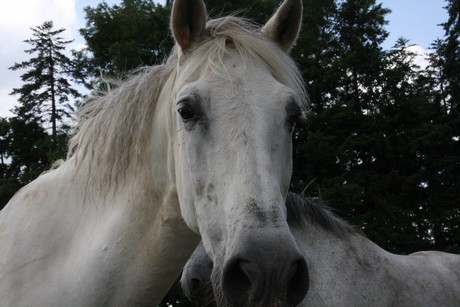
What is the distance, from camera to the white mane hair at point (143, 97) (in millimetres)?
2465

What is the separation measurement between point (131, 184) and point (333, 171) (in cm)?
1512

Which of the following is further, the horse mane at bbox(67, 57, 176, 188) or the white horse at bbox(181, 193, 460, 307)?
the white horse at bbox(181, 193, 460, 307)

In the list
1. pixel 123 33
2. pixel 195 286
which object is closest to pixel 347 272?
pixel 195 286

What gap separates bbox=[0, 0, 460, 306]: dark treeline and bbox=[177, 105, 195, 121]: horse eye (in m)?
11.9

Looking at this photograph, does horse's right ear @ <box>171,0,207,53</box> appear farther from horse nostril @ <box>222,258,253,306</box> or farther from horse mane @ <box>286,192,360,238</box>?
horse mane @ <box>286,192,360,238</box>

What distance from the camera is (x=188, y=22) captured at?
2.57 meters

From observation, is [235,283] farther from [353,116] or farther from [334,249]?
[353,116]

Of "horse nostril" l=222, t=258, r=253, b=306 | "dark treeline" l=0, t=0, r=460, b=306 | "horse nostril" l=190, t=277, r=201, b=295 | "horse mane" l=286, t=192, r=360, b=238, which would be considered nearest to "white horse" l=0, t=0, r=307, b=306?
"horse nostril" l=222, t=258, r=253, b=306

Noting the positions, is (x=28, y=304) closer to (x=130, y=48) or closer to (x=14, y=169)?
(x=130, y=48)

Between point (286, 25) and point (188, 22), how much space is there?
2.08 ft

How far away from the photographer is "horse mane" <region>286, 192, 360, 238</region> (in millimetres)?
5023

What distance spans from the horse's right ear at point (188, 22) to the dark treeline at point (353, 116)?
459 inches

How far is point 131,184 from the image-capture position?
2588 mm

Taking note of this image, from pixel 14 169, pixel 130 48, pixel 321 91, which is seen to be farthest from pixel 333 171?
pixel 14 169
